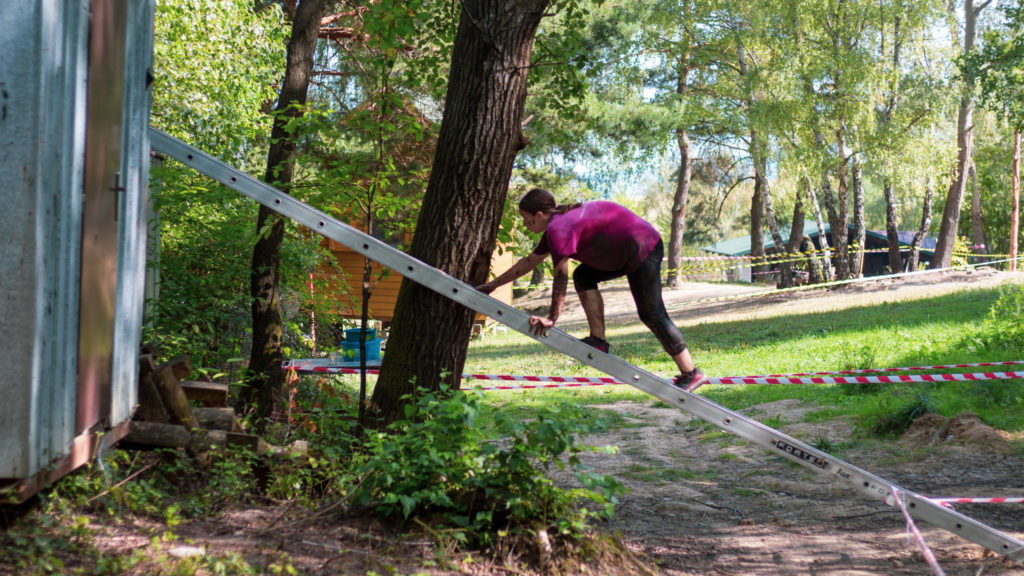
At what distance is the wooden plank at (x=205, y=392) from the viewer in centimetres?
508

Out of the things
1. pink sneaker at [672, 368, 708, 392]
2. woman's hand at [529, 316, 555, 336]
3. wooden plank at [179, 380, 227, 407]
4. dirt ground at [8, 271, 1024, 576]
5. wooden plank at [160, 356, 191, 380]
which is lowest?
dirt ground at [8, 271, 1024, 576]

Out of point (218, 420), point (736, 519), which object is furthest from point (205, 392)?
point (736, 519)

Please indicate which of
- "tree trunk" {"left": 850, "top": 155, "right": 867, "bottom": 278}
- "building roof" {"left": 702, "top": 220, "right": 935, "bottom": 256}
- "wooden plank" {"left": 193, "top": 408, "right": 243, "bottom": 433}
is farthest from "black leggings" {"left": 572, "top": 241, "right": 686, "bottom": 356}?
"building roof" {"left": 702, "top": 220, "right": 935, "bottom": 256}

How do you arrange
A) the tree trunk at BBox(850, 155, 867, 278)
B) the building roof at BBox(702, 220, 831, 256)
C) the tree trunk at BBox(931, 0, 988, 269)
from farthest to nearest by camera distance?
the building roof at BBox(702, 220, 831, 256)
the tree trunk at BBox(931, 0, 988, 269)
the tree trunk at BBox(850, 155, 867, 278)

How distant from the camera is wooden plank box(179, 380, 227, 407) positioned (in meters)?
5.08

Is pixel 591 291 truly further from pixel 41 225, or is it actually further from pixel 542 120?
pixel 41 225

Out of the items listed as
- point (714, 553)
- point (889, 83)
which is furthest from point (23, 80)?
point (889, 83)

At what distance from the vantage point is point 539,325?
4797 millimetres

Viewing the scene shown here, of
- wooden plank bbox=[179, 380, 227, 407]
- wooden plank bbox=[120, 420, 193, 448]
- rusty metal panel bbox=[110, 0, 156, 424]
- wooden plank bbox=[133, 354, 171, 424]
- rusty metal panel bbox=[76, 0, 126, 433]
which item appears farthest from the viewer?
wooden plank bbox=[179, 380, 227, 407]

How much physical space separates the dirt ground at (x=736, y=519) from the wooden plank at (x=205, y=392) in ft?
2.64

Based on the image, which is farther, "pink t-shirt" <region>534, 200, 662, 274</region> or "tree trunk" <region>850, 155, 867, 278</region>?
"tree trunk" <region>850, 155, 867, 278</region>

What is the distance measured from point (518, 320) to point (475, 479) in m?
1.18

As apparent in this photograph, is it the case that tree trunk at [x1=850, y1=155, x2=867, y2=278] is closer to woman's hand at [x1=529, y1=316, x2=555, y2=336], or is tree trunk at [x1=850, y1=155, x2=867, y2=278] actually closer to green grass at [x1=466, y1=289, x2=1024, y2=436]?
green grass at [x1=466, y1=289, x2=1024, y2=436]

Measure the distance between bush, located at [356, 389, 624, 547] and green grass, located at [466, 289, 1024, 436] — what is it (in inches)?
18.3
